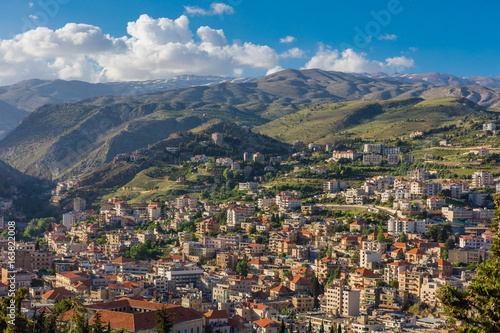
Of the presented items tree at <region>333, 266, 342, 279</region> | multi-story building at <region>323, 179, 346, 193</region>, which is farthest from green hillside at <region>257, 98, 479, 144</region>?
tree at <region>333, 266, 342, 279</region>

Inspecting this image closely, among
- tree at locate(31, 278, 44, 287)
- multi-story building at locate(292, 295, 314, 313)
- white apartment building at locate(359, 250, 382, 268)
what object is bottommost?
multi-story building at locate(292, 295, 314, 313)

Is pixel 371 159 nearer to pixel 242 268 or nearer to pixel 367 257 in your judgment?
pixel 367 257

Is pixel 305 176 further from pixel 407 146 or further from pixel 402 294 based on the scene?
pixel 402 294

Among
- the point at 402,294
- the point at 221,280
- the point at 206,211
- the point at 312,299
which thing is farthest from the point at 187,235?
the point at 402,294

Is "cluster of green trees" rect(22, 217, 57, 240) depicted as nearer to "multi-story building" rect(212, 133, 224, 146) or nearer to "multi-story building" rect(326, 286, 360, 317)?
"multi-story building" rect(212, 133, 224, 146)

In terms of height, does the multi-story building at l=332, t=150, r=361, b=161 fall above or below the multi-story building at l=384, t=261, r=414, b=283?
above

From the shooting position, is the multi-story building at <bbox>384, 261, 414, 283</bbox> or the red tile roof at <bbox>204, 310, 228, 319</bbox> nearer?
the red tile roof at <bbox>204, 310, 228, 319</bbox>

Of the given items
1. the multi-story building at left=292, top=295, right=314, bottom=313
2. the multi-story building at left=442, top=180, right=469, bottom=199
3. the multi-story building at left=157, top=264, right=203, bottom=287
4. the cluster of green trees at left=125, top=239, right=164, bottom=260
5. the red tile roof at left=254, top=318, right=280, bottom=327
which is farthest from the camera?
the multi-story building at left=442, top=180, right=469, bottom=199

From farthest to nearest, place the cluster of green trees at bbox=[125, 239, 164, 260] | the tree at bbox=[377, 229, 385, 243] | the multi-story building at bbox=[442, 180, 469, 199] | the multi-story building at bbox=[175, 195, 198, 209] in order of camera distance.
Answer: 1. the multi-story building at bbox=[175, 195, 198, 209]
2. the multi-story building at bbox=[442, 180, 469, 199]
3. the cluster of green trees at bbox=[125, 239, 164, 260]
4. the tree at bbox=[377, 229, 385, 243]
